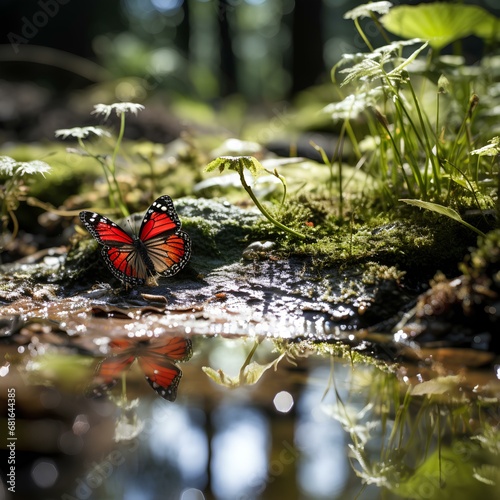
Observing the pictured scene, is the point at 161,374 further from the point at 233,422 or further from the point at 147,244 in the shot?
the point at 147,244

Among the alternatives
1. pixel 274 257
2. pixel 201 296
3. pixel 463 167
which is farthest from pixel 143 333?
pixel 463 167

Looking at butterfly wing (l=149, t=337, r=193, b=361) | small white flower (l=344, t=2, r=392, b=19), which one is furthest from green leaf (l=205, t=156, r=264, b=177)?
small white flower (l=344, t=2, r=392, b=19)

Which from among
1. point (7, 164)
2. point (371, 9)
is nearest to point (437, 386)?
Result: point (371, 9)

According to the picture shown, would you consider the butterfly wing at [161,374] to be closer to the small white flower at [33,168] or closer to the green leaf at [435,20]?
the small white flower at [33,168]

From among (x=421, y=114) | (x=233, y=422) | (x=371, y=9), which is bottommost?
(x=233, y=422)

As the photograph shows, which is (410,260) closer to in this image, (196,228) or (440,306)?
(440,306)

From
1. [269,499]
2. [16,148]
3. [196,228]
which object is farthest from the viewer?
[16,148]
